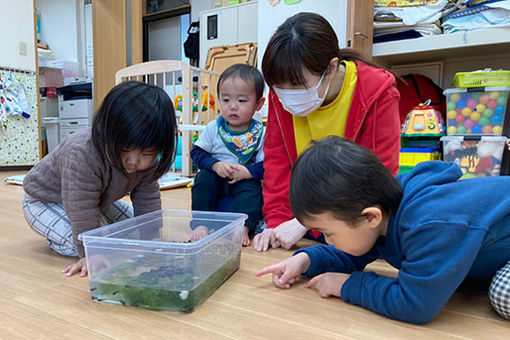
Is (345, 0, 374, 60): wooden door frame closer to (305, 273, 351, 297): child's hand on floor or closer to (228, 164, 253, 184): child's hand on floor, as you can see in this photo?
(228, 164, 253, 184): child's hand on floor

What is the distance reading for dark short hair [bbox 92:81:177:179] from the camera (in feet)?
2.31

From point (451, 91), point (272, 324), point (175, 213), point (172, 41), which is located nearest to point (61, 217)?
point (175, 213)

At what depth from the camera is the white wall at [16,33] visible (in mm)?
3229

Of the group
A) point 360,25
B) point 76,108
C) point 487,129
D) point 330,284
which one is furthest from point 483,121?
point 76,108

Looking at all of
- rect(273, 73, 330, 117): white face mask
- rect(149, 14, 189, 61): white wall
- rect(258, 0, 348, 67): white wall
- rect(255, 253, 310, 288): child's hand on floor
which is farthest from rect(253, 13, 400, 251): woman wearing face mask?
rect(149, 14, 189, 61): white wall

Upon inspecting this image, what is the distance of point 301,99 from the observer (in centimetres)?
93

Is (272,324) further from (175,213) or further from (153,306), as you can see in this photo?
(175,213)

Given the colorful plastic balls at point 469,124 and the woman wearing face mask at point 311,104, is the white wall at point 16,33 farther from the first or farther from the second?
the colorful plastic balls at point 469,124

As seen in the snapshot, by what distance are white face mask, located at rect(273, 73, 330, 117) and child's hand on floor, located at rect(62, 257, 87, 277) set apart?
61 centimetres

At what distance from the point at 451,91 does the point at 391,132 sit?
1.07 meters

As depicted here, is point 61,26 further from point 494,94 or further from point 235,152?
point 494,94

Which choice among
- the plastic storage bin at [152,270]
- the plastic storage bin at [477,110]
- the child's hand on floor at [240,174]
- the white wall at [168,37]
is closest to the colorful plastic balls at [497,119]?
the plastic storage bin at [477,110]

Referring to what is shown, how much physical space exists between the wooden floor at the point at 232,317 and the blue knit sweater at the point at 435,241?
0.05 meters

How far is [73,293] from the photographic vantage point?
0.74 m
